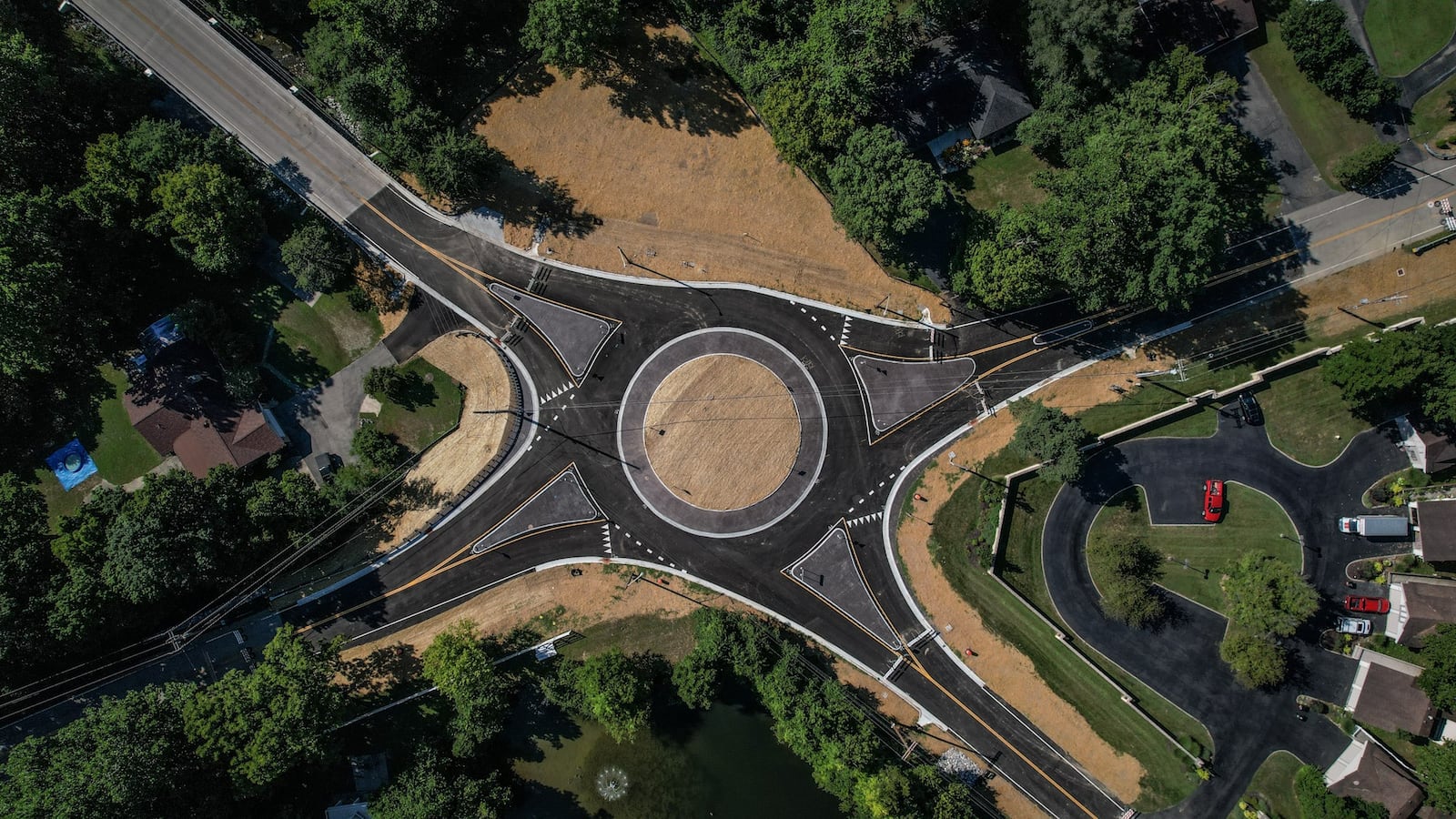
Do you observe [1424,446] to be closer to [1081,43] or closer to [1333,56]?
[1333,56]

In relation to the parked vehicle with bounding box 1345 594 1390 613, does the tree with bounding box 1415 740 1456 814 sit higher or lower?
lower

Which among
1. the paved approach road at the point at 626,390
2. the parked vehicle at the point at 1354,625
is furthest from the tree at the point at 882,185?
the parked vehicle at the point at 1354,625

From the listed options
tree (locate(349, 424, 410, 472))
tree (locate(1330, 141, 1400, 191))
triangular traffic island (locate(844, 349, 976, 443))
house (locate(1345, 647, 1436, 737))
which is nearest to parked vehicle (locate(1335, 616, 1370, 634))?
house (locate(1345, 647, 1436, 737))

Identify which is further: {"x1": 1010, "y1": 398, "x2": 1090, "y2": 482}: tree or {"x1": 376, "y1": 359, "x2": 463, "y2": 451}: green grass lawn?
{"x1": 376, "y1": 359, "x2": 463, "y2": 451}: green grass lawn

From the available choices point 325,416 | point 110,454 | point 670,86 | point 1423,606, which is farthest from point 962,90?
point 110,454

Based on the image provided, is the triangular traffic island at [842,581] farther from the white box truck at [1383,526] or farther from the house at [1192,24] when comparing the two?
the house at [1192,24]

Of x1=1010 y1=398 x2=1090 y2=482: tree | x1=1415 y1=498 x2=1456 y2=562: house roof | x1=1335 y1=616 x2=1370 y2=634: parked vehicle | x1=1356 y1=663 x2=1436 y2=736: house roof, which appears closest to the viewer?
x1=1010 y1=398 x2=1090 y2=482: tree

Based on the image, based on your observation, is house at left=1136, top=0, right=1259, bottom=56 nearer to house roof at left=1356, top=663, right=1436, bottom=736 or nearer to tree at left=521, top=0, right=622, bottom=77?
tree at left=521, top=0, right=622, bottom=77
